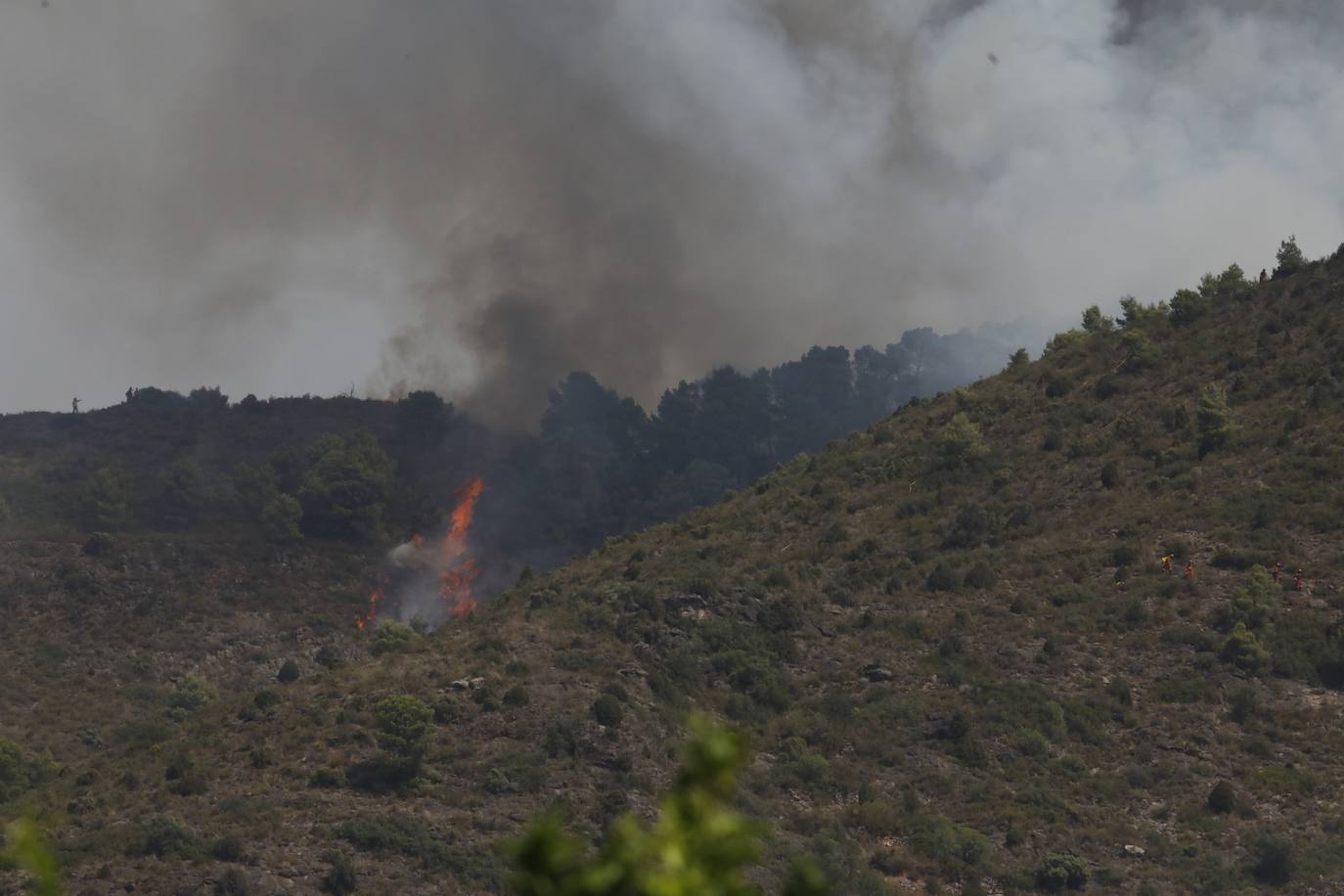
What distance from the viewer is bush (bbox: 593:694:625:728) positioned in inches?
3201

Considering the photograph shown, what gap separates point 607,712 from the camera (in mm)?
81562

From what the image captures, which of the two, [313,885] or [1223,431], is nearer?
[313,885]

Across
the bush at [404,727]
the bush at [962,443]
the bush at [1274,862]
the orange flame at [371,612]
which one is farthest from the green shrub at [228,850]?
the orange flame at [371,612]

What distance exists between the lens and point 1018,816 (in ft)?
233

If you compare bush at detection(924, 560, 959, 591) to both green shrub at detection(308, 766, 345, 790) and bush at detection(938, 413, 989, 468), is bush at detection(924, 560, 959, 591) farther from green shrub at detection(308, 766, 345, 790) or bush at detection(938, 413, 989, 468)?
green shrub at detection(308, 766, 345, 790)

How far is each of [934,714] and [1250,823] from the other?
17457 mm

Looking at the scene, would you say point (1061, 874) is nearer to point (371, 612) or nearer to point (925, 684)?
point (925, 684)

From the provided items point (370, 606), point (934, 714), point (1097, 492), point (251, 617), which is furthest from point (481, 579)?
point (934, 714)

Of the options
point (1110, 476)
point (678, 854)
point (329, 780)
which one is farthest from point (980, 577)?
point (678, 854)

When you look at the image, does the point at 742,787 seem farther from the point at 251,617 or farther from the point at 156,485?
the point at 156,485

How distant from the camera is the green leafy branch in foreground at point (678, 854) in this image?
25.0 feet

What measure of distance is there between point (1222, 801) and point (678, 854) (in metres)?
66.0

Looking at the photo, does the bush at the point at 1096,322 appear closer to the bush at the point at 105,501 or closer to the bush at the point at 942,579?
the bush at the point at 942,579

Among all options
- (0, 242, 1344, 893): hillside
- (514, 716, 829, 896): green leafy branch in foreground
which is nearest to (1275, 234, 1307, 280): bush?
(0, 242, 1344, 893): hillside
